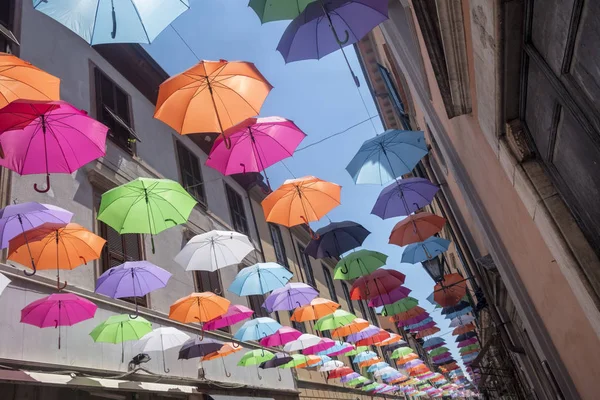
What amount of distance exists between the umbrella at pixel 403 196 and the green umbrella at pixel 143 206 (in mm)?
4700

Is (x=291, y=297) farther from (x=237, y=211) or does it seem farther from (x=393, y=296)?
(x=237, y=211)

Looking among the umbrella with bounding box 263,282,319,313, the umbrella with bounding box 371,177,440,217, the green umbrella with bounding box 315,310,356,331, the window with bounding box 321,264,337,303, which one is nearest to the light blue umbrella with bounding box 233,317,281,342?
the umbrella with bounding box 263,282,319,313

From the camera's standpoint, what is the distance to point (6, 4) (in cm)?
984

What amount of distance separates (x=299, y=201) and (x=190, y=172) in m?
9.00

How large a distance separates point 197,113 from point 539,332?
6.02 m

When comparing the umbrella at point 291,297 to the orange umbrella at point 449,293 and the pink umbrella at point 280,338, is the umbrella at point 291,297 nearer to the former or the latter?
the pink umbrella at point 280,338

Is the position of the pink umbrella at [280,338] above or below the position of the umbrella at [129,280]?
below

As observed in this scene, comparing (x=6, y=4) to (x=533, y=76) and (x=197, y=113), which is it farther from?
(x=533, y=76)

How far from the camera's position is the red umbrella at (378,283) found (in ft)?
40.1

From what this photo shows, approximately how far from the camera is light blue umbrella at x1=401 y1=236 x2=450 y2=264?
528 inches

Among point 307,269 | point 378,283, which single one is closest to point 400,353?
point 307,269

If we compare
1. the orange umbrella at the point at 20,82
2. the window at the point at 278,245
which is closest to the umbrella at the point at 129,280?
the orange umbrella at the point at 20,82

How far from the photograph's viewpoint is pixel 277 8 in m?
5.43

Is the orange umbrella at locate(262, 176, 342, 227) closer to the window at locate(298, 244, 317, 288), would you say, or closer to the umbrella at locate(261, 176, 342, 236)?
the umbrella at locate(261, 176, 342, 236)
